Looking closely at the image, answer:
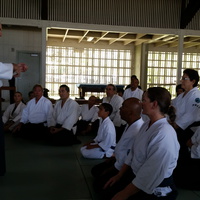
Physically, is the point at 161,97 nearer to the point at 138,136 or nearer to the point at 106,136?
the point at 138,136

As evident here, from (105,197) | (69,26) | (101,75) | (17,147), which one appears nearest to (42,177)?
(105,197)

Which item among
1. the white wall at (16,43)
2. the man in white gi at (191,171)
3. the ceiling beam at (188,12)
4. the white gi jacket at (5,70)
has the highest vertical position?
the ceiling beam at (188,12)

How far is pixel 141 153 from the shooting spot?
86.5 inches

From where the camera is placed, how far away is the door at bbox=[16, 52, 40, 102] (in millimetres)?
10645

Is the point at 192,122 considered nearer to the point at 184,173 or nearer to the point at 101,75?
the point at 184,173

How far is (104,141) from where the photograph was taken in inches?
174

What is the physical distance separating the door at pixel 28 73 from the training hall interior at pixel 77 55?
39mm

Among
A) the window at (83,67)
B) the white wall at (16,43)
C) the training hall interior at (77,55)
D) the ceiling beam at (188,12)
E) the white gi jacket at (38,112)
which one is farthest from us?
the window at (83,67)

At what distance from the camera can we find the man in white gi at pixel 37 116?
6297 mm

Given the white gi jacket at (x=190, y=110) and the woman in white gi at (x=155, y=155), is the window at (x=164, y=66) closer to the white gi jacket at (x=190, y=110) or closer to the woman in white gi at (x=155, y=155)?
the white gi jacket at (x=190, y=110)

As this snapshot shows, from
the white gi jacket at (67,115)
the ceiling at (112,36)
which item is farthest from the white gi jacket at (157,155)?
the ceiling at (112,36)

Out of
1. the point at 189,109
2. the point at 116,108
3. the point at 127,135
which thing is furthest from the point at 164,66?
the point at 127,135

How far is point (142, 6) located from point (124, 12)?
705mm

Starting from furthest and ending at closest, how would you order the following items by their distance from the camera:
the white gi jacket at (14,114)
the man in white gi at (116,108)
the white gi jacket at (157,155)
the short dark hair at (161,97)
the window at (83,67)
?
the window at (83,67) < the white gi jacket at (14,114) < the man in white gi at (116,108) < the short dark hair at (161,97) < the white gi jacket at (157,155)
